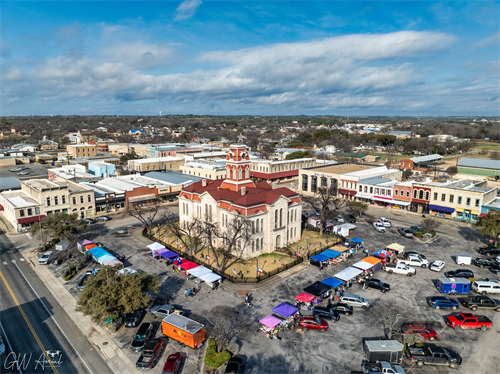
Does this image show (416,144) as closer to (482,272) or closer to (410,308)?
(482,272)

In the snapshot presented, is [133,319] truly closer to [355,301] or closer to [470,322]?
[355,301]

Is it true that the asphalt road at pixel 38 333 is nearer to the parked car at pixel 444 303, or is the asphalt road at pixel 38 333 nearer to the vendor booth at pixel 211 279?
the vendor booth at pixel 211 279

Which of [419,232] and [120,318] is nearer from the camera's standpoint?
[120,318]

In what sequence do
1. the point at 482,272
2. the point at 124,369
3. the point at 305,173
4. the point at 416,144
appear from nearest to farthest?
the point at 124,369 < the point at 482,272 < the point at 305,173 < the point at 416,144

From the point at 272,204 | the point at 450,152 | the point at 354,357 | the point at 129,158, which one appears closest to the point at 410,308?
the point at 354,357

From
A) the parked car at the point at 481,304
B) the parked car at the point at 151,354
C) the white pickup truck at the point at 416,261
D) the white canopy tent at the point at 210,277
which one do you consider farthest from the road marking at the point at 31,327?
the white pickup truck at the point at 416,261

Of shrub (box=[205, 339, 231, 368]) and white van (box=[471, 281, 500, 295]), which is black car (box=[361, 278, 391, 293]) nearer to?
white van (box=[471, 281, 500, 295])

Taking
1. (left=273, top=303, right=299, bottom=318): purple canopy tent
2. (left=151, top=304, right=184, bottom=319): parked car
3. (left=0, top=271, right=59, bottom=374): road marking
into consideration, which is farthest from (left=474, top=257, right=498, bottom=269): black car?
(left=0, top=271, right=59, bottom=374): road marking
